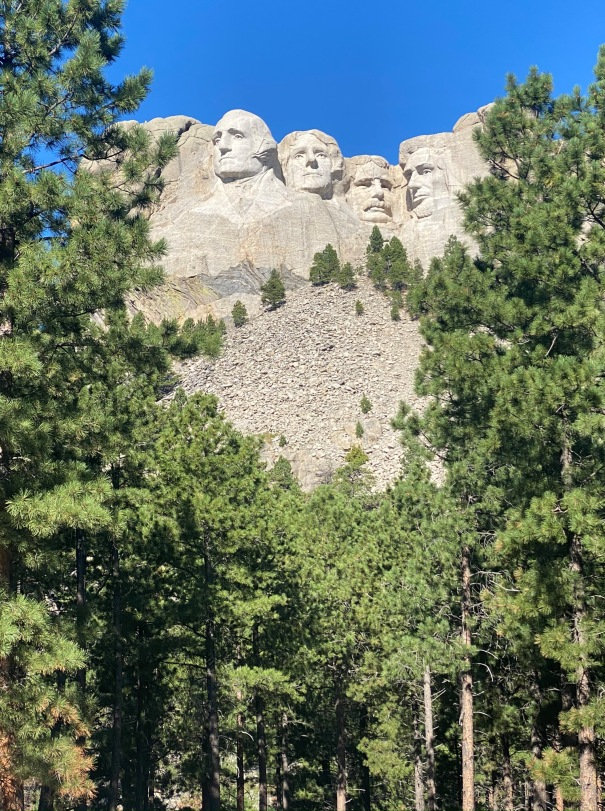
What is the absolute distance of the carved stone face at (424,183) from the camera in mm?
122562

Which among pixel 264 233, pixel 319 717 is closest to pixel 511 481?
pixel 319 717

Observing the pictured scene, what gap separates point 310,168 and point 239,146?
11.8 meters

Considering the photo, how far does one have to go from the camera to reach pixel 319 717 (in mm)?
25156

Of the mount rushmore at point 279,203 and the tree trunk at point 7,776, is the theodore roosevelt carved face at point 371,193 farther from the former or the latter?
the tree trunk at point 7,776

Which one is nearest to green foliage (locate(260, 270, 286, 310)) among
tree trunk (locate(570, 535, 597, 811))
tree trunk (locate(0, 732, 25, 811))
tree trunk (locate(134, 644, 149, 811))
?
tree trunk (locate(134, 644, 149, 811))

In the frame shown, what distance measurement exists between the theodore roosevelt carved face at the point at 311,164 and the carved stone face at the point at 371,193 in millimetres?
3376

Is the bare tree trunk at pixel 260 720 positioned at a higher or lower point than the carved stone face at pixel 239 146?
lower

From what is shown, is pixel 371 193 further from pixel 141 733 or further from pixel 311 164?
pixel 141 733

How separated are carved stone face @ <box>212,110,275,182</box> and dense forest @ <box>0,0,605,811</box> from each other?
99230 mm

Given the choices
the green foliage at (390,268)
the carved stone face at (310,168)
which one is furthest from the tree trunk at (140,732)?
the carved stone face at (310,168)

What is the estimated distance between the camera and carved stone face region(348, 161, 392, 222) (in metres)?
124

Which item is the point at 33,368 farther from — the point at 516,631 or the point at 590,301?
the point at 516,631

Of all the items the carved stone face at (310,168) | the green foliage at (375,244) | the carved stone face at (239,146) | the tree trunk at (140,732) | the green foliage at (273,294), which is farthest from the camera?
the carved stone face at (310,168)

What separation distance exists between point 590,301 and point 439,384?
3856 millimetres
